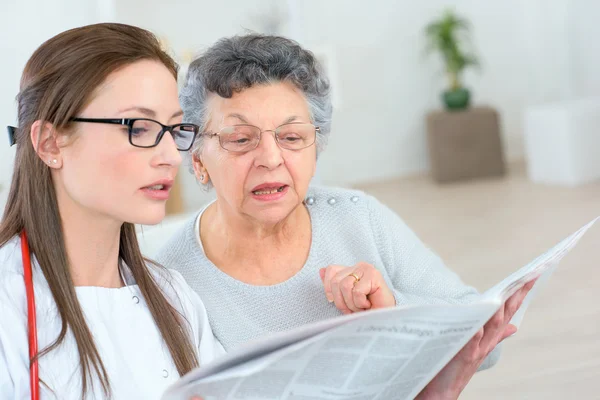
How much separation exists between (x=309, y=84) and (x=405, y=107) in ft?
21.1

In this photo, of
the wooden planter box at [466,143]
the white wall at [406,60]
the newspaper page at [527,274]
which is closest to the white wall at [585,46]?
the white wall at [406,60]

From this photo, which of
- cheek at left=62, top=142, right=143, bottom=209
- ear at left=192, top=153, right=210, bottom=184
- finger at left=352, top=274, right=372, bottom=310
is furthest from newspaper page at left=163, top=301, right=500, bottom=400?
ear at left=192, top=153, right=210, bottom=184

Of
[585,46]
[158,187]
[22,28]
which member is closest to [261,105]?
[158,187]

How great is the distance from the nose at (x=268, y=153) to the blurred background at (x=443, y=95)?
3.31 meters

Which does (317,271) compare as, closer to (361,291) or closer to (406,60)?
(361,291)

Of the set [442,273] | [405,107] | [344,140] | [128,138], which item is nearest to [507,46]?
[405,107]

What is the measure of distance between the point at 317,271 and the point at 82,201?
64 cm

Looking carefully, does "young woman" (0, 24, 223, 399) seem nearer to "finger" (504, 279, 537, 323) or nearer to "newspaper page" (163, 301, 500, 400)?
"newspaper page" (163, 301, 500, 400)

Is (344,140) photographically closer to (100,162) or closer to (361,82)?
(361,82)

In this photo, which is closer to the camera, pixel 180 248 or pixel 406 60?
pixel 180 248

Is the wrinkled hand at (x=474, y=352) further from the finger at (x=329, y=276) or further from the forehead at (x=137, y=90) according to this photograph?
the forehead at (x=137, y=90)

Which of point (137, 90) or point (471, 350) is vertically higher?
point (137, 90)

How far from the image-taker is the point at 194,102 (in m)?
1.88

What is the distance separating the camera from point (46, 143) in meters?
1.45
